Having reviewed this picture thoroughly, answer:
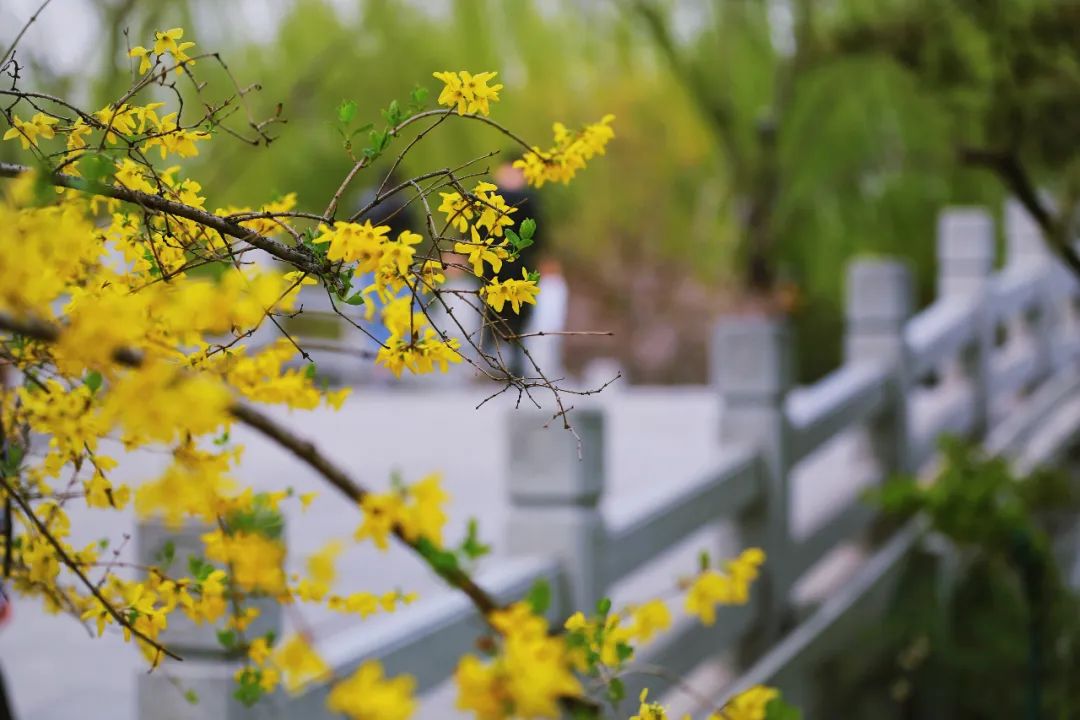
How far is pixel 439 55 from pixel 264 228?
1316cm

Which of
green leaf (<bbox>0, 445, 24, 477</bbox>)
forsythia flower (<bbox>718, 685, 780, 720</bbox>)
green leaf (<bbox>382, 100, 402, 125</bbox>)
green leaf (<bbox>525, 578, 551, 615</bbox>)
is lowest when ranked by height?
forsythia flower (<bbox>718, 685, 780, 720</bbox>)

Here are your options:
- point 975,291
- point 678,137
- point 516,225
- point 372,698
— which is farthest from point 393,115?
point 678,137

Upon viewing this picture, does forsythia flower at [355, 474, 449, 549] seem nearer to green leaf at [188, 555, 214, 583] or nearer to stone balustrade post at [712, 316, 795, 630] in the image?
green leaf at [188, 555, 214, 583]

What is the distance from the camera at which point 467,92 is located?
4.39ft

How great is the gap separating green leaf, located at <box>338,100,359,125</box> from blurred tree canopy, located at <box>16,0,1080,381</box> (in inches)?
332

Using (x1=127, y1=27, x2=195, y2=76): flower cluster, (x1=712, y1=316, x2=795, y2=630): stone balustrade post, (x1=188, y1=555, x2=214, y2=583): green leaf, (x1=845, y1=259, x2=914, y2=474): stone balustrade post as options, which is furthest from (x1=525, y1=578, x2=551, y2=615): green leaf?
(x1=845, y1=259, x2=914, y2=474): stone balustrade post

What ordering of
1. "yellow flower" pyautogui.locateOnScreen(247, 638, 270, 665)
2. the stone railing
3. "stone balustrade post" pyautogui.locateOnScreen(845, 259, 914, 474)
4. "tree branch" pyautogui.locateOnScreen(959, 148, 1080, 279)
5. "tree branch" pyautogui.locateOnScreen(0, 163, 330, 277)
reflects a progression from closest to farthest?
1. "tree branch" pyautogui.locateOnScreen(0, 163, 330, 277)
2. "yellow flower" pyautogui.locateOnScreen(247, 638, 270, 665)
3. "tree branch" pyautogui.locateOnScreen(959, 148, 1080, 279)
4. the stone railing
5. "stone balustrade post" pyautogui.locateOnScreen(845, 259, 914, 474)

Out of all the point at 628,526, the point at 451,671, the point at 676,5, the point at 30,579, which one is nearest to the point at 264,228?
the point at 30,579

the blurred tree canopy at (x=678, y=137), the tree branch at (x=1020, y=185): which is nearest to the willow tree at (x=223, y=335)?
the tree branch at (x=1020, y=185)

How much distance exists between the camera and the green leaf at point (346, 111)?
1.27 meters

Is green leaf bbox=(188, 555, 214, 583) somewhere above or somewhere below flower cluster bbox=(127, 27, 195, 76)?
below

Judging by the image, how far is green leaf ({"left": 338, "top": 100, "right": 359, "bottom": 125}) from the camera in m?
1.27

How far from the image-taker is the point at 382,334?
819 cm

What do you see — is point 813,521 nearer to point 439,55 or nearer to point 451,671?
point 451,671
